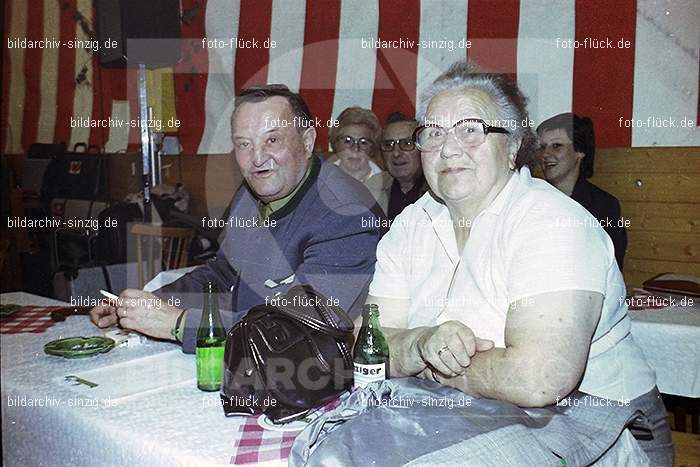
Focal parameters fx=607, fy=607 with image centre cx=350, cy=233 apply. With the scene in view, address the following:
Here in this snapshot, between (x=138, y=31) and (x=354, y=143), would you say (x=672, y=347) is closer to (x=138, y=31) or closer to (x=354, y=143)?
(x=354, y=143)

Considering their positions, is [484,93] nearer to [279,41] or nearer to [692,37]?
[692,37]

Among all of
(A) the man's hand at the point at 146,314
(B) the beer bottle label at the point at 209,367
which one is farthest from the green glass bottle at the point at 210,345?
(A) the man's hand at the point at 146,314

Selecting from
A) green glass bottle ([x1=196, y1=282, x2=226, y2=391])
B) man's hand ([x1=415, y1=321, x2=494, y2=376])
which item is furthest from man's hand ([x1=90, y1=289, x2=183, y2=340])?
man's hand ([x1=415, y1=321, x2=494, y2=376])

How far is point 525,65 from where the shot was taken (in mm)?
2195

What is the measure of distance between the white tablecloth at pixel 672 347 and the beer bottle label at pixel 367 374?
105 cm

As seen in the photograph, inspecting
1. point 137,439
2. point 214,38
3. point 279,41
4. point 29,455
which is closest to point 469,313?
point 137,439

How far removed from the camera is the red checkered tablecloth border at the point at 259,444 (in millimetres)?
799

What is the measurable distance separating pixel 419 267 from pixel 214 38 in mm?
2427

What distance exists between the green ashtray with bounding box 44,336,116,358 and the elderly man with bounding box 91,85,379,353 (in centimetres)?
7

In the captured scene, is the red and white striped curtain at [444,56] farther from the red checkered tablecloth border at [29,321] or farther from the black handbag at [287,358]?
the red checkered tablecloth border at [29,321]

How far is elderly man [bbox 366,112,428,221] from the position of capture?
2348 mm

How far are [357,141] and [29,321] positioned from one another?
5.75 feet

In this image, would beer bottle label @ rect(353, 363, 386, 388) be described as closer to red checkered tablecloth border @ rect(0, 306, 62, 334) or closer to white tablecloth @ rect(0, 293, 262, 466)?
white tablecloth @ rect(0, 293, 262, 466)

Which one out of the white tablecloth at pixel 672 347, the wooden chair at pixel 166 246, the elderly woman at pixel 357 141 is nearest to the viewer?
the white tablecloth at pixel 672 347
